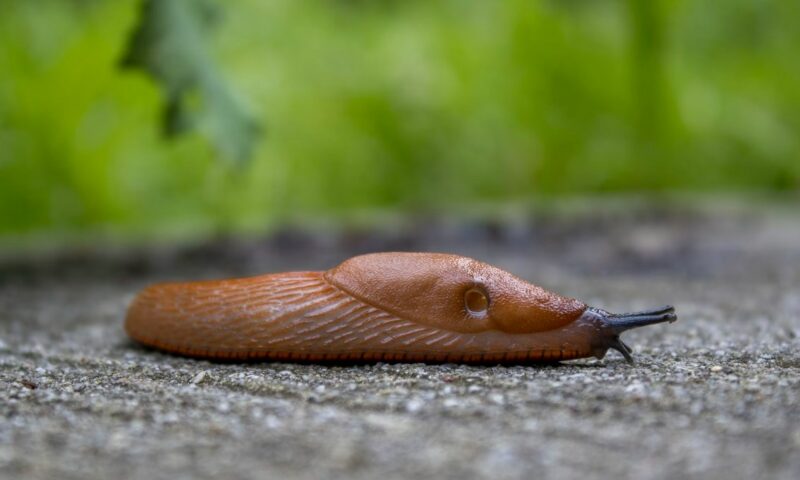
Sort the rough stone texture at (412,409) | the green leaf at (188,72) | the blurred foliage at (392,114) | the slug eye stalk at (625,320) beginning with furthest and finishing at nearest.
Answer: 1. the blurred foliage at (392,114)
2. the green leaf at (188,72)
3. the slug eye stalk at (625,320)
4. the rough stone texture at (412,409)

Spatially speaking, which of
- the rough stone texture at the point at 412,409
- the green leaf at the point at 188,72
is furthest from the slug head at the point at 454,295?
the green leaf at the point at 188,72

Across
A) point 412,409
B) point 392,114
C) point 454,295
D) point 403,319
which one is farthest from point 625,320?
point 392,114

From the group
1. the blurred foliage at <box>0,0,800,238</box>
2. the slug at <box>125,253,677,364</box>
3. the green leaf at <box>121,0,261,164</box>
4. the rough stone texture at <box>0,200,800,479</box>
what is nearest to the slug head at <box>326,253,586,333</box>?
→ the slug at <box>125,253,677,364</box>

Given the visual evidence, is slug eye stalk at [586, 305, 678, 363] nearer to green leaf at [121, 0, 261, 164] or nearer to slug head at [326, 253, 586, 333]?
slug head at [326, 253, 586, 333]

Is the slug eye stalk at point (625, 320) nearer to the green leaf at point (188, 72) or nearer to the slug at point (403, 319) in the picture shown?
the slug at point (403, 319)

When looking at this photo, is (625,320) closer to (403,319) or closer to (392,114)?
(403,319)

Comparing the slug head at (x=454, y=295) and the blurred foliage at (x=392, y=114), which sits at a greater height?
the blurred foliage at (x=392, y=114)

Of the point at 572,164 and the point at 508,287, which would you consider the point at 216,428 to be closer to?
the point at 508,287
